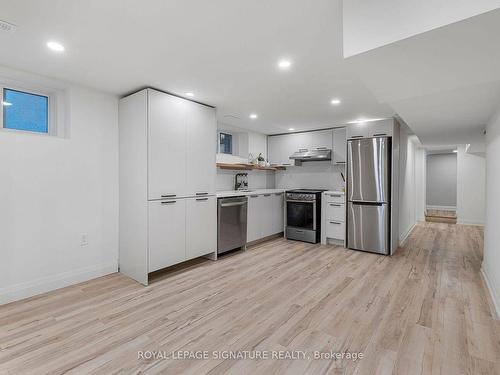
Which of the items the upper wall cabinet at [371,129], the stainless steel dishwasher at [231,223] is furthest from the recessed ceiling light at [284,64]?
the upper wall cabinet at [371,129]

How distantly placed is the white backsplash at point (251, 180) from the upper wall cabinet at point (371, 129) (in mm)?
2029

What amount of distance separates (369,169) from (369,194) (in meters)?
0.40

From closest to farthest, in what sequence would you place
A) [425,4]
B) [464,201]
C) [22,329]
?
[425,4]
[22,329]
[464,201]

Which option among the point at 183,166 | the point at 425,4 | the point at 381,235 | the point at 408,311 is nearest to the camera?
the point at 425,4

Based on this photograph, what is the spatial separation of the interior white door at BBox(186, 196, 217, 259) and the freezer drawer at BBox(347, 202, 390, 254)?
7.59 ft

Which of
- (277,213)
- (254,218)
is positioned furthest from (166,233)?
(277,213)

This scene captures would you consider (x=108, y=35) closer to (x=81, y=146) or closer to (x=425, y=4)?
(x=81, y=146)

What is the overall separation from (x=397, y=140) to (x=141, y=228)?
4111 mm

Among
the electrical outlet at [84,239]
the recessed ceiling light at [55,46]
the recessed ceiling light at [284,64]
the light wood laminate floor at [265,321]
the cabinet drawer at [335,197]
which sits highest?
the recessed ceiling light at [55,46]

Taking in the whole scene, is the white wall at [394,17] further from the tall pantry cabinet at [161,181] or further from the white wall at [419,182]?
the white wall at [419,182]

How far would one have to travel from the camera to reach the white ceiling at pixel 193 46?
1.61 metres

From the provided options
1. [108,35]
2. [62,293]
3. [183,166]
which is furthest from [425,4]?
[62,293]

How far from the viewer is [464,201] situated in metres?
6.78

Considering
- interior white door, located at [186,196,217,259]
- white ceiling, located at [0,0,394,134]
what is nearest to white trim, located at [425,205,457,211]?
white ceiling, located at [0,0,394,134]
